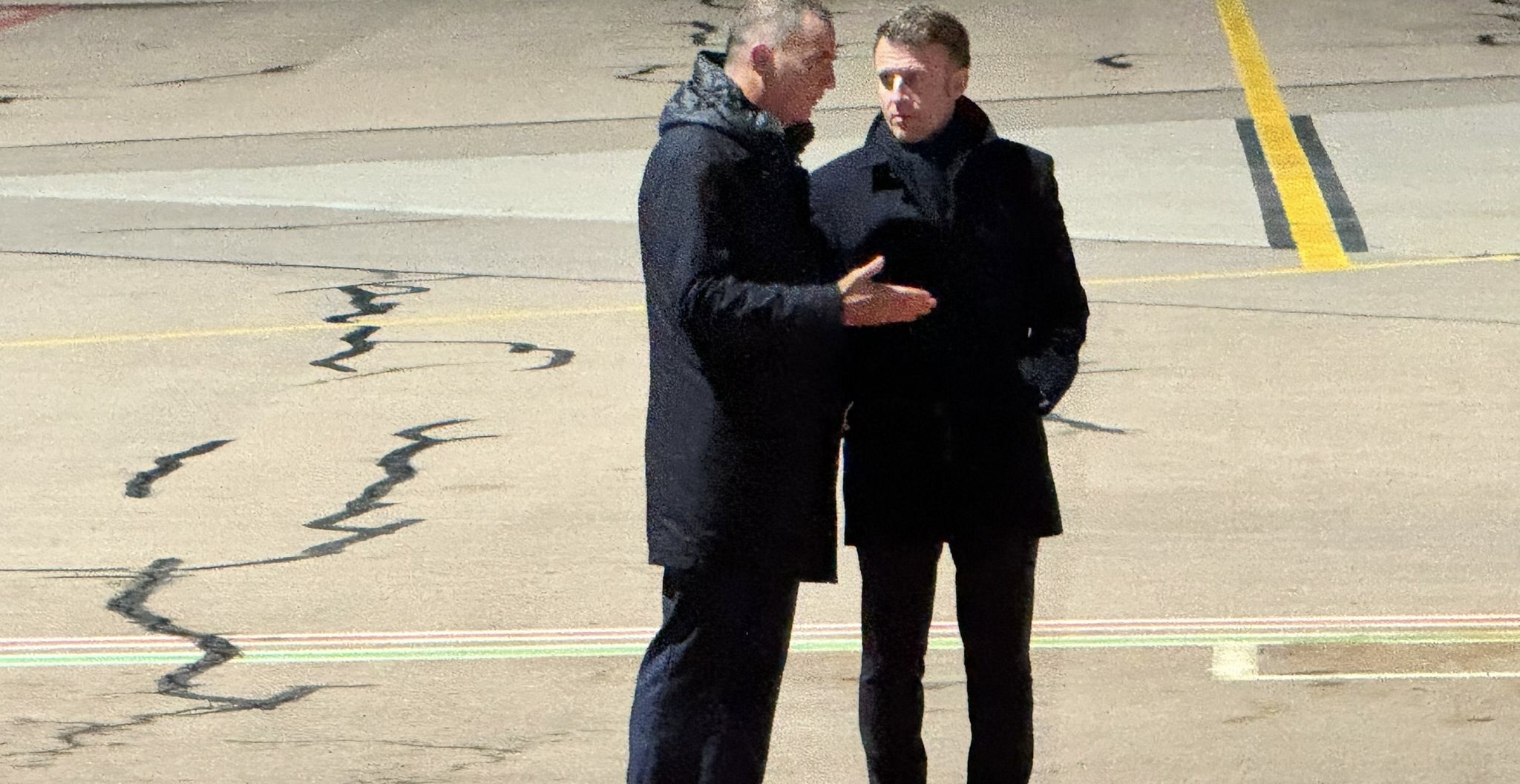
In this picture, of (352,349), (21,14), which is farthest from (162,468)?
(21,14)

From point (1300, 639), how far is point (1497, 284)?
5206 mm

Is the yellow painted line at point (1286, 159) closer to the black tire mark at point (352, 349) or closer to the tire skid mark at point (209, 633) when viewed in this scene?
the black tire mark at point (352, 349)

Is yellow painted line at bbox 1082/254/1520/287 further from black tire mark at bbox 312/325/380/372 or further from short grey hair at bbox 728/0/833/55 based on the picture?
short grey hair at bbox 728/0/833/55

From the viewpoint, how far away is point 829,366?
4.13 meters

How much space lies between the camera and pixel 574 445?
8422 millimetres

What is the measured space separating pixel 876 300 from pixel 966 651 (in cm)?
90

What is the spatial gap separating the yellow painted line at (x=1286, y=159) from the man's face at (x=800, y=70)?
7.66m


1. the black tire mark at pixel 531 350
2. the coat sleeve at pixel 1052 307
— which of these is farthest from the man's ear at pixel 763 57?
the black tire mark at pixel 531 350

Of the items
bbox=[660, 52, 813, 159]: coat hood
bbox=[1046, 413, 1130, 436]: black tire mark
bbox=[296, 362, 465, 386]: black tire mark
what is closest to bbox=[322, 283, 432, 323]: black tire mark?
bbox=[296, 362, 465, 386]: black tire mark

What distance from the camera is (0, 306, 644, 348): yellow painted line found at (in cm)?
1041

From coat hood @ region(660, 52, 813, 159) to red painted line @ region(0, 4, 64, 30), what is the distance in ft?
69.1

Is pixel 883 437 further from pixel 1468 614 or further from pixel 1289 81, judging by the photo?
pixel 1289 81

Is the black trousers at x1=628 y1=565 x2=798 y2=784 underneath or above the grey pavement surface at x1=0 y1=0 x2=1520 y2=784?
above

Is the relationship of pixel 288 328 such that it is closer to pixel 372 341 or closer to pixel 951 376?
pixel 372 341
